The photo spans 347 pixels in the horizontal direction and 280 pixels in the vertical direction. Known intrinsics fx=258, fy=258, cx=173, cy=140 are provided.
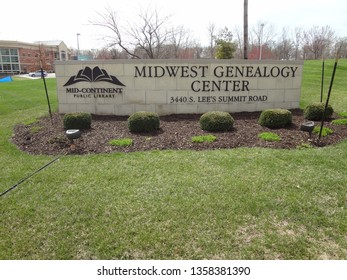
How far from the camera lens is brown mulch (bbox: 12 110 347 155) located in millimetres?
5898

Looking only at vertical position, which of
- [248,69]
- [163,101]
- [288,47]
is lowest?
[163,101]

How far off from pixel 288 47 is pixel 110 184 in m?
61.8

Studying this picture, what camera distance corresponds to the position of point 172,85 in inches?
357

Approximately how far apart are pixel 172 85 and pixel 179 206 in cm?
625

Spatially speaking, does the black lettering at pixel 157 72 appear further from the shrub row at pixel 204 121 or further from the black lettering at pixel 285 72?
the black lettering at pixel 285 72

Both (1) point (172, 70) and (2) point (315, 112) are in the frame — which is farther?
(1) point (172, 70)

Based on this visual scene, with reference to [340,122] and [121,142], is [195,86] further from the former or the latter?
[340,122]

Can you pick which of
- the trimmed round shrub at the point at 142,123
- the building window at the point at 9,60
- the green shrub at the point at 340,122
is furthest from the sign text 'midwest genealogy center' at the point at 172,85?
the building window at the point at 9,60

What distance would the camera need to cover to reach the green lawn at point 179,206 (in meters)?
2.75

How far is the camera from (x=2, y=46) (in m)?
70.7

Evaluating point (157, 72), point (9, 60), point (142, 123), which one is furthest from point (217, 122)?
point (9, 60)

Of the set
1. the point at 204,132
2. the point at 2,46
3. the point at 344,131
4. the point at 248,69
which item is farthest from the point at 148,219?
the point at 2,46
